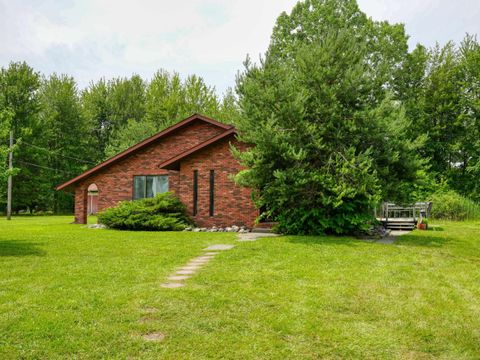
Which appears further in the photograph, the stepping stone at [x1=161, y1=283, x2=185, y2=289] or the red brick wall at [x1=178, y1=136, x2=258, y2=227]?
the red brick wall at [x1=178, y1=136, x2=258, y2=227]

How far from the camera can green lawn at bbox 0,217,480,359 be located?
14.4 ft

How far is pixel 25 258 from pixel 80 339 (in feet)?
19.8

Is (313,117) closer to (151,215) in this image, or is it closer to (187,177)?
(187,177)

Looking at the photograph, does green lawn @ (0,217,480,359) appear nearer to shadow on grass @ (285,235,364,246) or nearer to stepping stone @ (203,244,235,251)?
stepping stone @ (203,244,235,251)

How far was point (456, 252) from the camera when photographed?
11.5 meters

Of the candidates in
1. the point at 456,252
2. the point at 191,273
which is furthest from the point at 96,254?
the point at 456,252

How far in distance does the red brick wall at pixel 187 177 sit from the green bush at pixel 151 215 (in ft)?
2.23

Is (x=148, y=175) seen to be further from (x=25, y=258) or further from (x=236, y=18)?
(x=25, y=258)

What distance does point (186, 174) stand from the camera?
1894 cm

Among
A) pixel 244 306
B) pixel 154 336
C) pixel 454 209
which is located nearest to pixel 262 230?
pixel 244 306

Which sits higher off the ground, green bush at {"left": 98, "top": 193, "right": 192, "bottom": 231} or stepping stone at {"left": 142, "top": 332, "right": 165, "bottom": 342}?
green bush at {"left": 98, "top": 193, "right": 192, "bottom": 231}

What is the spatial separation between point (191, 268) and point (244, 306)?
2.92m

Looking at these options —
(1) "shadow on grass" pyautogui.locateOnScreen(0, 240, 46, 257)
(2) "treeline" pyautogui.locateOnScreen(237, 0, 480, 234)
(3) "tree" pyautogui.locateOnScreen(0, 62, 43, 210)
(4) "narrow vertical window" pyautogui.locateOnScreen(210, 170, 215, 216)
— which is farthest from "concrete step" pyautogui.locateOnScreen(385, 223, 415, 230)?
(3) "tree" pyautogui.locateOnScreen(0, 62, 43, 210)

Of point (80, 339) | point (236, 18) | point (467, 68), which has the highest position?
point (467, 68)
